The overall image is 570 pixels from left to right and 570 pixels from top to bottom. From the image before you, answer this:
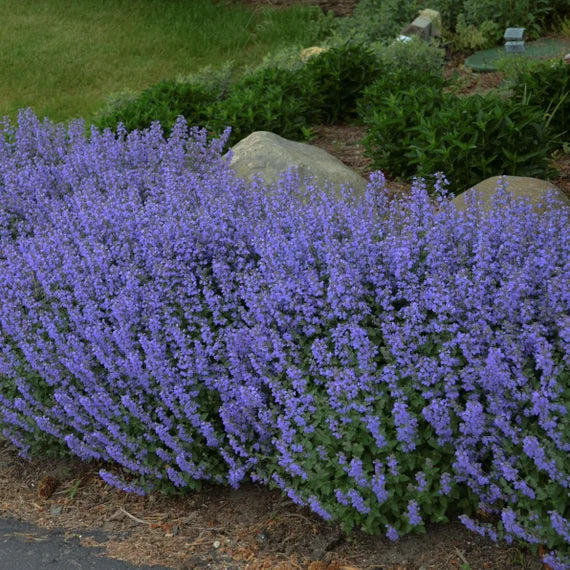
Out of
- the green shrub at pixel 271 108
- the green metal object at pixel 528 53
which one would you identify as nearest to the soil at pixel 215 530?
the green shrub at pixel 271 108

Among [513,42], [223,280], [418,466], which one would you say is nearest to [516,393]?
[418,466]

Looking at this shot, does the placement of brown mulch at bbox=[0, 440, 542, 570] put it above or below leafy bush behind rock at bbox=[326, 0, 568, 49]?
above

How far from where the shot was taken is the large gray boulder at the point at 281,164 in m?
5.14

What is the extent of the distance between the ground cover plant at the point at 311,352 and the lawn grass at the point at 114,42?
208 inches

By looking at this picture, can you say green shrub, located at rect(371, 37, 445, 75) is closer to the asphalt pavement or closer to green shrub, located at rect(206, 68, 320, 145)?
green shrub, located at rect(206, 68, 320, 145)

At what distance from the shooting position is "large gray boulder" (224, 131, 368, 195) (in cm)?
514

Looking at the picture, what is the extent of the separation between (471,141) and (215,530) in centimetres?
295

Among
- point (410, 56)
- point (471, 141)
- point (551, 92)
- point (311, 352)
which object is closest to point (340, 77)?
point (410, 56)

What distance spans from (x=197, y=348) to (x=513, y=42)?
5.88 m

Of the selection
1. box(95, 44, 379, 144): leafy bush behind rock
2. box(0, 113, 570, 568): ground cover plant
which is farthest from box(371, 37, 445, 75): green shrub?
box(0, 113, 570, 568): ground cover plant

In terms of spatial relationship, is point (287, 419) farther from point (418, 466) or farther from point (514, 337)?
point (514, 337)

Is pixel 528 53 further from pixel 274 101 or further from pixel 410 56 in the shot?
pixel 274 101

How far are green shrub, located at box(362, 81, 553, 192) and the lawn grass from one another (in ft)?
14.2

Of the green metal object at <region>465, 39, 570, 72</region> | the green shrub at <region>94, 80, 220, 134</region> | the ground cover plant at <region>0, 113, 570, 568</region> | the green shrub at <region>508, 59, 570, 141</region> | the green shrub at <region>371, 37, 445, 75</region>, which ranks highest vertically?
the ground cover plant at <region>0, 113, 570, 568</region>
